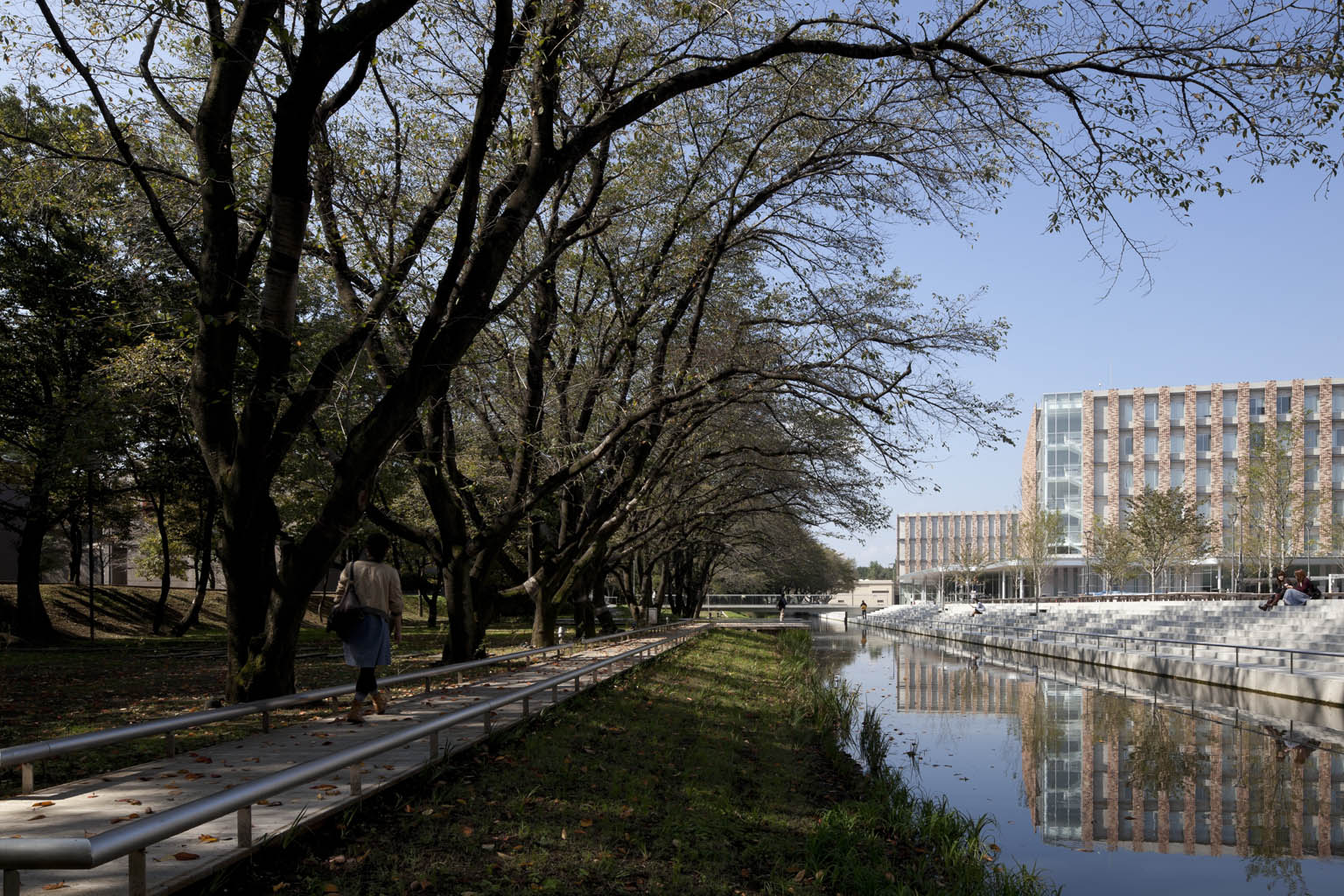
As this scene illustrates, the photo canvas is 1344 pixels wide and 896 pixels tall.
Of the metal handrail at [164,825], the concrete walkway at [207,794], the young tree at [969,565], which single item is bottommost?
the young tree at [969,565]

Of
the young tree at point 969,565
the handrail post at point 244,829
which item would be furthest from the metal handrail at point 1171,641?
the young tree at point 969,565

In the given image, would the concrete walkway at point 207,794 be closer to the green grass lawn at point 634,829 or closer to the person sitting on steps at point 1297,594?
the green grass lawn at point 634,829

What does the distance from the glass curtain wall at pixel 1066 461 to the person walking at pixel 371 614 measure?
9504 cm

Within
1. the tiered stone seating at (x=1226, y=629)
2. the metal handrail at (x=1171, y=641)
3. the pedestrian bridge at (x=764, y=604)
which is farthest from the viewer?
the pedestrian bridge at (x=764, y=604)

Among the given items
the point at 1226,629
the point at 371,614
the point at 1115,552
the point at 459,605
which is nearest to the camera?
the point at 371,614

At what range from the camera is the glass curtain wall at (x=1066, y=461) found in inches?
3782

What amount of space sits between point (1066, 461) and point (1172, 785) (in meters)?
91.4

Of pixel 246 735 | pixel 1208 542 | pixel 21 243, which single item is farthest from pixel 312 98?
pixel 1208 542

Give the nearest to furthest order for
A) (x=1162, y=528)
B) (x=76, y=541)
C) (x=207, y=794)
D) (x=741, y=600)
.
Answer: (x=207, y=794), (x=76, y=541), (x=1162, y=528), (x=741, y=600)

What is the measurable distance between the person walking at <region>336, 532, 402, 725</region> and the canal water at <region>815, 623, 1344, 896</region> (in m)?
6.15

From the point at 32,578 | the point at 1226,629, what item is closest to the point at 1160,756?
the point at 1226,629

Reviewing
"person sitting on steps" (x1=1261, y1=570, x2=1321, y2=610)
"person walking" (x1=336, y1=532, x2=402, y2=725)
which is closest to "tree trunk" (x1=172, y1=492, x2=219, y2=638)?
"person walking" (x1=336, y1=532, x2=402, y2=725)

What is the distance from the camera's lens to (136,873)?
421 centimetres

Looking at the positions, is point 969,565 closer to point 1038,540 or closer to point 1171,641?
point 1038,540
